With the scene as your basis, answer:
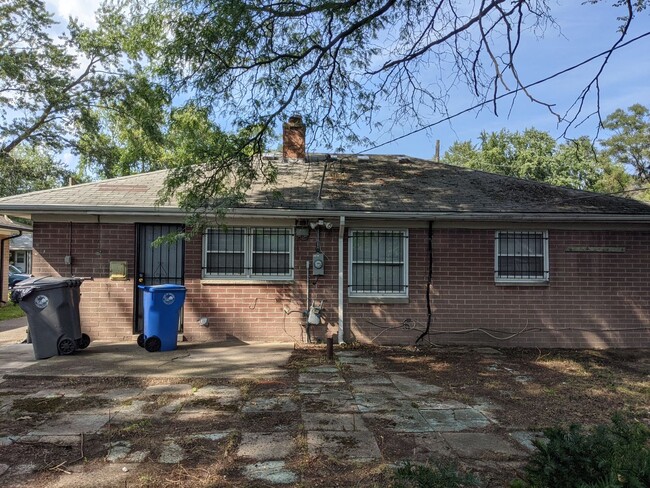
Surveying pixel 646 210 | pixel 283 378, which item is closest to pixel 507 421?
pixel 283 378

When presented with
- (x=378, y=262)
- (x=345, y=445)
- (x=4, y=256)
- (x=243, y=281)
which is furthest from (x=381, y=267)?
(x=4, y=256)

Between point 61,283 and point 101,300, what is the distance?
56.8 inches

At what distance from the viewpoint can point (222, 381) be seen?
6.23m

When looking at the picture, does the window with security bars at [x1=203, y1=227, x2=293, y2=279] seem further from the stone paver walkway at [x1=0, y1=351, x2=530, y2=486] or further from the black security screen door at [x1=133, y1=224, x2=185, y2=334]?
the stone paver walkway at [x1=0, y1=351, x2=530, y2=486]

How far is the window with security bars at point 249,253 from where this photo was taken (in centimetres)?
894

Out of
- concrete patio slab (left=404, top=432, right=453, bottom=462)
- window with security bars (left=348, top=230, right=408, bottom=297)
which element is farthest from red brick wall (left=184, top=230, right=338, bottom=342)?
concrete patio slab (left=404, top=432, right=453, bottom=462)

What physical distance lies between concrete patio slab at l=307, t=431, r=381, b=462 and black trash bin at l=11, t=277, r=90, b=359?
5.09m

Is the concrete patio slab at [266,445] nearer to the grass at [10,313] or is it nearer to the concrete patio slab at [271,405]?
the concrete patio slab at [271,405]

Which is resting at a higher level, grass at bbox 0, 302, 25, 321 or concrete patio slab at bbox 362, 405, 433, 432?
concrete patio slab at bbox 362, 405, 433, 432

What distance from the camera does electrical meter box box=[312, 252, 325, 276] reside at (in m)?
8.74

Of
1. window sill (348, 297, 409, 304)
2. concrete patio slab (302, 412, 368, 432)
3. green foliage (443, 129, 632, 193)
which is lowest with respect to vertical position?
concrete patio slab (302, 412, 368, 432)

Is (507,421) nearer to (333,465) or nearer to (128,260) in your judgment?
(333,465)

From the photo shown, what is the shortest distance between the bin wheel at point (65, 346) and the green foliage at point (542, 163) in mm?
30441

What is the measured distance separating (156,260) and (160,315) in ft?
5.16
